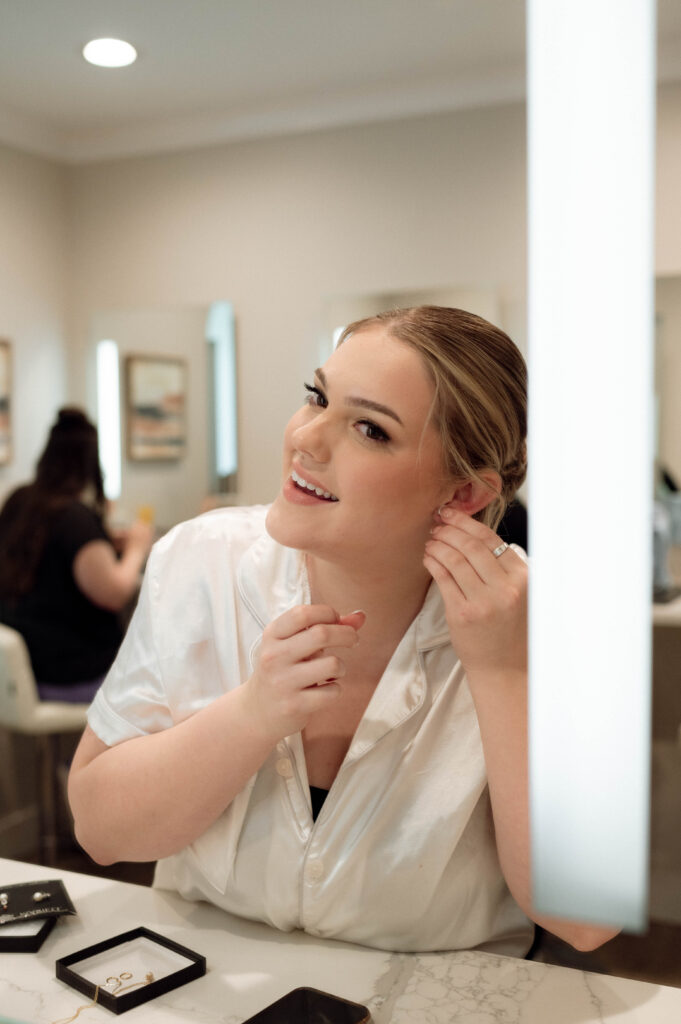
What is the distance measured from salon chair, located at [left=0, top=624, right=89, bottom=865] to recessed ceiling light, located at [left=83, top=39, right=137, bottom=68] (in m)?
1.29

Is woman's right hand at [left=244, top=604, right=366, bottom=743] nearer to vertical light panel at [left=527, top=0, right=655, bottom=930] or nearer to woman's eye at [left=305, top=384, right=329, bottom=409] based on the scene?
woman's eye at [left=305, top=384, right=329, bottom=409]

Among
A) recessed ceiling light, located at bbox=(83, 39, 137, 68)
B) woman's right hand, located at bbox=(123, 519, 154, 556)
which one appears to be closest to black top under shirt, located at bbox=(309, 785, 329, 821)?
recessed ceiling light, located at bbox=(83, 39, 137, 68)

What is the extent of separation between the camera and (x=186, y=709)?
2.96 ft

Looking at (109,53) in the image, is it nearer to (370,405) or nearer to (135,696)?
(370,405)

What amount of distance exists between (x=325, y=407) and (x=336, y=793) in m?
0.36

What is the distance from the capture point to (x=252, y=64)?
127 cm

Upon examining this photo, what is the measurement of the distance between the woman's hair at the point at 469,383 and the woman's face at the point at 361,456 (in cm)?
1

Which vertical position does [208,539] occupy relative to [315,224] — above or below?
below

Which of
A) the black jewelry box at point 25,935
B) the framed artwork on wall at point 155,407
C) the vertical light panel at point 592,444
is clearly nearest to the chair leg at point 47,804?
the framed artwork on wall at point 155,407

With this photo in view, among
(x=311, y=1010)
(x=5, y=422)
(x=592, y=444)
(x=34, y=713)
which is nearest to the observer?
(x=592, y=444)

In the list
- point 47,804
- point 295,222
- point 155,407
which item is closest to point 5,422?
point 155,407

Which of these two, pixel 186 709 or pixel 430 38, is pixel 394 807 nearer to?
pixel 186 709

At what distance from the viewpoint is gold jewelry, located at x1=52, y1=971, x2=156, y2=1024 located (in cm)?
70

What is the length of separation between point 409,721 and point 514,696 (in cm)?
14
